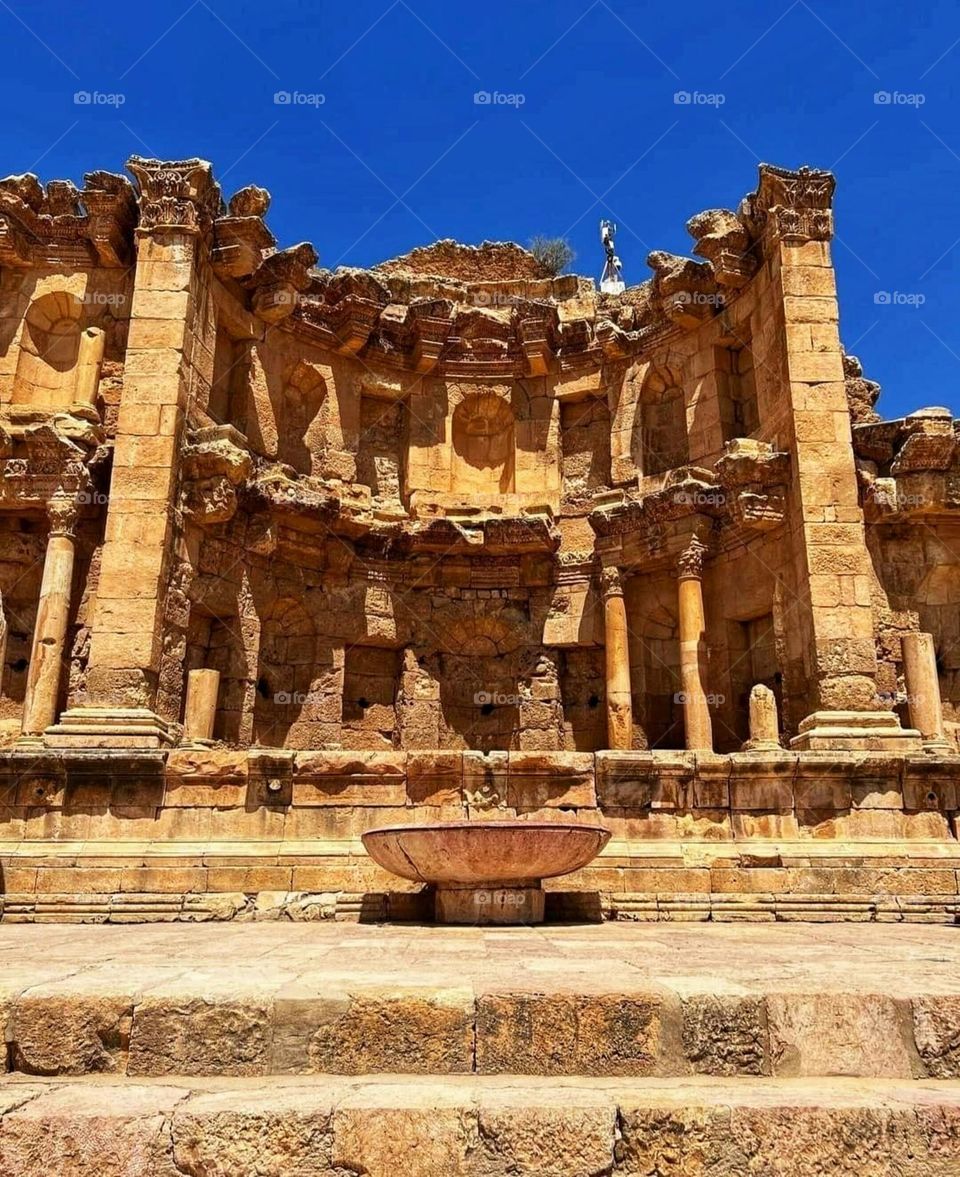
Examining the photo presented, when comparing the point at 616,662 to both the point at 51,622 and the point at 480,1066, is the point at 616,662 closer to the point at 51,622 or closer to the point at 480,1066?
the point at 51,622

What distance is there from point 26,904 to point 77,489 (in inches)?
287

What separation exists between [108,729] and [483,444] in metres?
10.8

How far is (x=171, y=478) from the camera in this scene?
45.3 ft

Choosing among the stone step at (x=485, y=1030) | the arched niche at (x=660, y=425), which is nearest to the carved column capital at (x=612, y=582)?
the arched niche at (x=660, y=425)

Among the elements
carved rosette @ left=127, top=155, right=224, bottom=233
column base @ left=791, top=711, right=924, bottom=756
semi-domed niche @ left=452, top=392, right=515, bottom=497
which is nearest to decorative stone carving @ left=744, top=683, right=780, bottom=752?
column base @ left=791, top=711, right=924, bottom=756

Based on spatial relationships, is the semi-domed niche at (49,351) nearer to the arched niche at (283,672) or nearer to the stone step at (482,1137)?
the arched niche at (283,672)

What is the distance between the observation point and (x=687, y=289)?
1725cm

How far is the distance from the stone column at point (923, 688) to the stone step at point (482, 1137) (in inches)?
474

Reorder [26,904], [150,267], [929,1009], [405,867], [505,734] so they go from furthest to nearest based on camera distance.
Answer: [505,734], [150,267], [26,904], [405,867], [929,1009]

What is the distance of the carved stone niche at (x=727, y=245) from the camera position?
16.2m

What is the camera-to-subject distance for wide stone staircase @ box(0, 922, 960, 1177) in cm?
259

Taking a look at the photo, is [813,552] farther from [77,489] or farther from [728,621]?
[77,489]

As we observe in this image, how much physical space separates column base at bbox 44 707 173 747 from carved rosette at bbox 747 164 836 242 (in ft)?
41.1

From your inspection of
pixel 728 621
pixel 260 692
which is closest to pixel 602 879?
pixel 728 621
